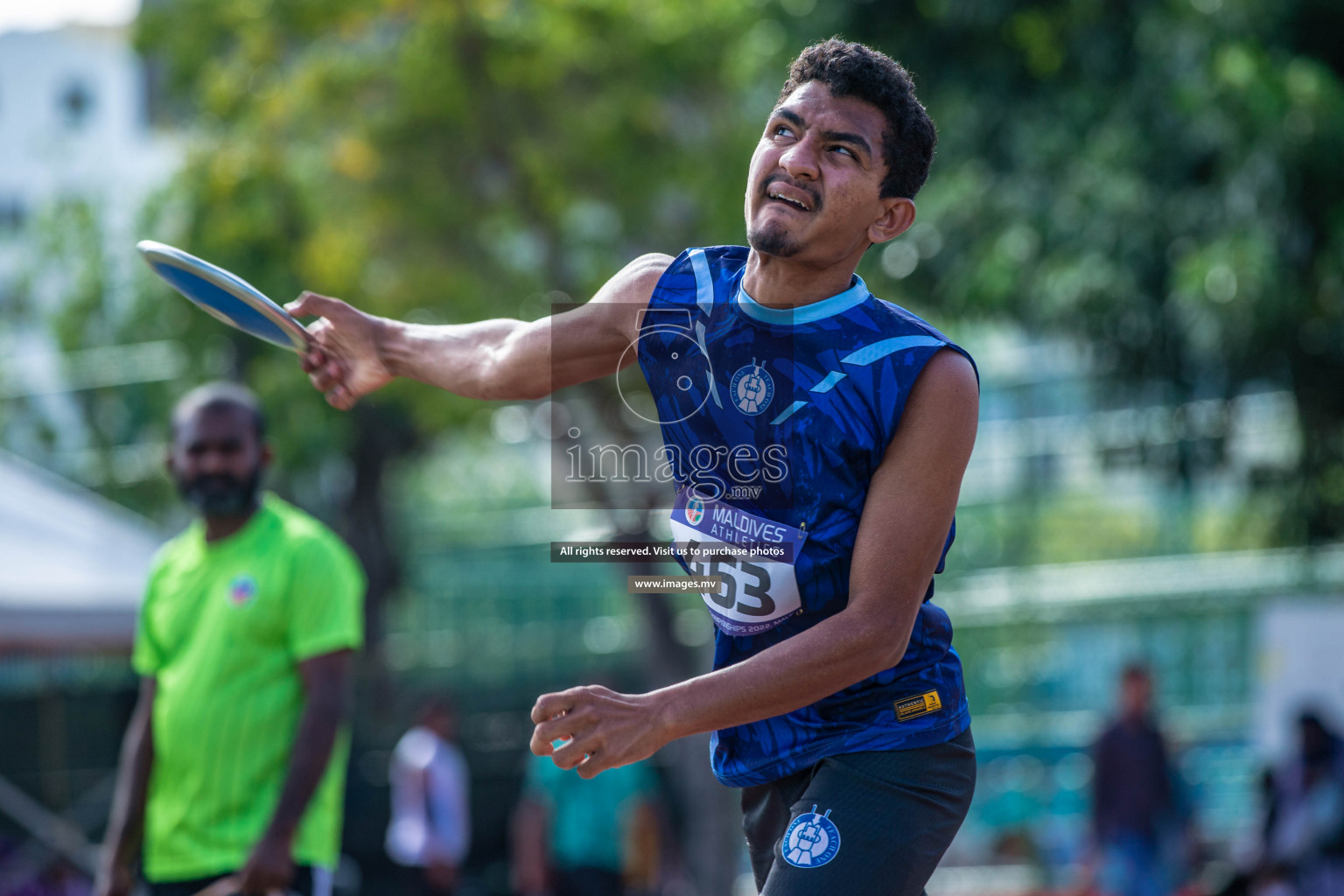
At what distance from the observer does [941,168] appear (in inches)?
392

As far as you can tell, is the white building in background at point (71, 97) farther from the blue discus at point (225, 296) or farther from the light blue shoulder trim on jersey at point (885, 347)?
the light blue shoulder trim on jersey at point (885, 347)

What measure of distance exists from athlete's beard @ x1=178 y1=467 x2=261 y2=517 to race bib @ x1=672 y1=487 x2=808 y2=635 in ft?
7.55

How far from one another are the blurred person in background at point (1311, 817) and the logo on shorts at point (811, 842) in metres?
7.69

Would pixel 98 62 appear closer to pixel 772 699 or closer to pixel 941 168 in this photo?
pixel 941 168

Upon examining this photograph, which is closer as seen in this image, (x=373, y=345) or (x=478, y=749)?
(x=373, y=345)

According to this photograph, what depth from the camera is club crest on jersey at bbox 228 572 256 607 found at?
4578 millimetres

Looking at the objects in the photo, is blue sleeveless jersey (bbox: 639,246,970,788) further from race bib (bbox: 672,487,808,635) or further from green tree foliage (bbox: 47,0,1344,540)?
green tree foliage (bbox: 47,0,1344,540)

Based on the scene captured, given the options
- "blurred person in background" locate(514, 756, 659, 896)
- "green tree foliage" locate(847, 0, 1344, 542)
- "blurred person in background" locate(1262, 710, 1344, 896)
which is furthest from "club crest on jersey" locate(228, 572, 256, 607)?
"blurred person in background" locate(1262, 710, 1344, 896)

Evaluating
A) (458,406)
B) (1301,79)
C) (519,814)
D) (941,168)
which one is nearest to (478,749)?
(458,406)

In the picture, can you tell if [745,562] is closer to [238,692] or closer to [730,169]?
[238,692]

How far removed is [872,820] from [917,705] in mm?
228

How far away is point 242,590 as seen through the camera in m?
4.60

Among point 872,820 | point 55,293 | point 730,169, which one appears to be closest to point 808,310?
point 872,820

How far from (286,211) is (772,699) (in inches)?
536
